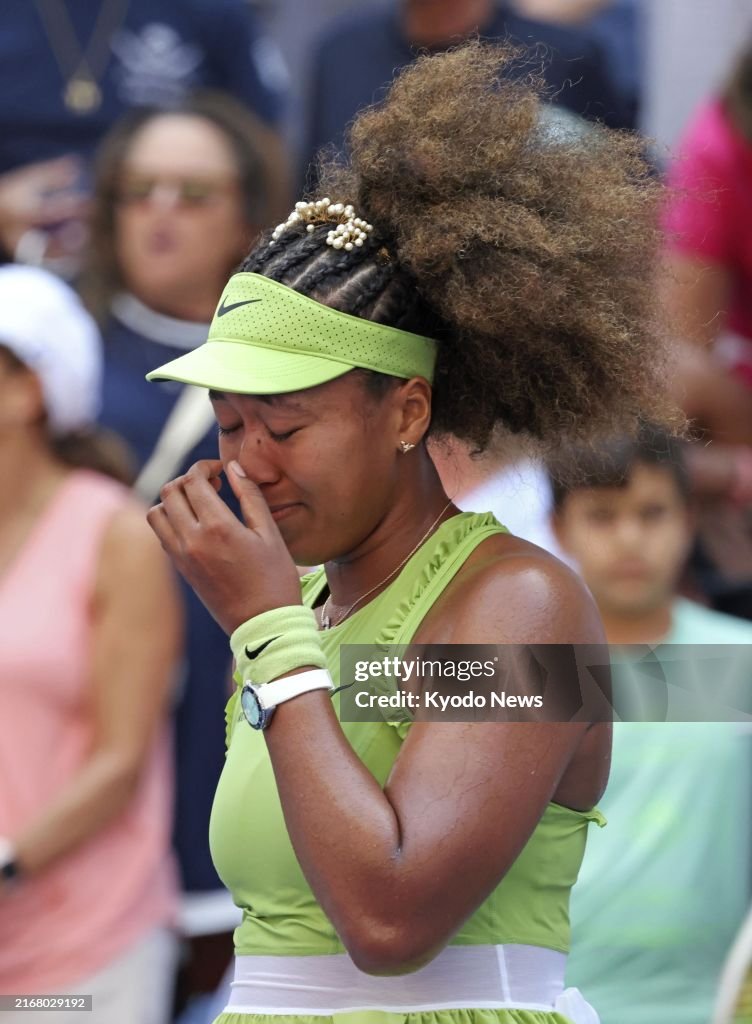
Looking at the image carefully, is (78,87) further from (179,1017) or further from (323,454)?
(323,454)

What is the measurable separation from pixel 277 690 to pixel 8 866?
1.91 meters

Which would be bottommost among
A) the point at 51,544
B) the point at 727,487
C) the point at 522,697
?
the point at 51,544

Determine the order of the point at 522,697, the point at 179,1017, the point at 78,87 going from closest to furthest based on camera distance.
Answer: the point at 522,697 → the point at 179,1017 → the point at 78,87

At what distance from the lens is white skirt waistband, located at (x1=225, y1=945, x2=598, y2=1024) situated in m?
2.08

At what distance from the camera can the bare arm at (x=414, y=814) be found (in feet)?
6.05

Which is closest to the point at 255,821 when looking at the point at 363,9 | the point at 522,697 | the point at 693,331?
the point at 522,697

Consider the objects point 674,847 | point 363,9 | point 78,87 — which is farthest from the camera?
point 363,9

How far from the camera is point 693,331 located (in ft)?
9.46

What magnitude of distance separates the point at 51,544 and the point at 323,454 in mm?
1945

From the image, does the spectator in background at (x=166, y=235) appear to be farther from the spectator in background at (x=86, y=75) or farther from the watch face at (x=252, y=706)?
the watch face at (x=252, y=706)

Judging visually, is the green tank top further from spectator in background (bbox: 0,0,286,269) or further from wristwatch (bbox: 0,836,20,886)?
spectator in background (bbox: 0,0,286,269)

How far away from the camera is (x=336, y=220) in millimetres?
2287

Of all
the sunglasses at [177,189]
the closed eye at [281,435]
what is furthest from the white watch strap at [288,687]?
the sunglasses at [177,189]

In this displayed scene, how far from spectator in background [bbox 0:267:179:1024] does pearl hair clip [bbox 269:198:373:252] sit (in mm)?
1724
